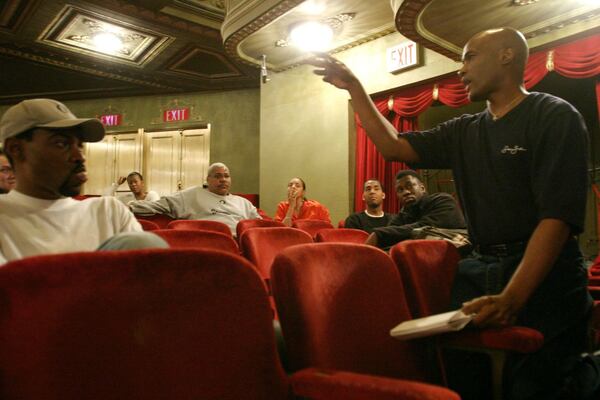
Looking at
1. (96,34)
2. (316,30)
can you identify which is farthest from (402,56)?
(96,34)

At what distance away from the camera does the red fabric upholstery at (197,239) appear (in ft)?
6.38

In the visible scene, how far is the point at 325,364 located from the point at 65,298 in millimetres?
517

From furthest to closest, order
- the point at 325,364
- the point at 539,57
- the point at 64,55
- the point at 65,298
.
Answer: the point at 64,55 → the point at 539,57 → the point at 325,364 → the point at 65,298

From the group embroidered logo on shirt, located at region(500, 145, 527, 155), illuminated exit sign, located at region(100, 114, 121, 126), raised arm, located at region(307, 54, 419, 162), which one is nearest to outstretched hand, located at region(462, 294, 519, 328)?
embroidered logo on shirt, located at region(500, 145, 527, 155)

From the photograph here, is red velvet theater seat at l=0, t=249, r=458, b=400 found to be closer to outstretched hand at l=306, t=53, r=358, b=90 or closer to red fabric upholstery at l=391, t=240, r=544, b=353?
red fabric upholstery at l=391, t=240, r=544, b=353

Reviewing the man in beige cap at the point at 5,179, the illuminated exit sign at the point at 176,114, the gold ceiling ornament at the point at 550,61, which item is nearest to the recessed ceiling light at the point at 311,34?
the gold ceiling ornament at the point at 550,61

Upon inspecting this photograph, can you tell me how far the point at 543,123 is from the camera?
1218 millimetres

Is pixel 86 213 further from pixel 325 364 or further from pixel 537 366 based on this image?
pixel 537 366

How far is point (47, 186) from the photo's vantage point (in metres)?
1.12

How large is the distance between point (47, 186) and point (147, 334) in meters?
0.67

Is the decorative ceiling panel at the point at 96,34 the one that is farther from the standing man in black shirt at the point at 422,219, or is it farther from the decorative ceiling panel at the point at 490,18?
the standing man in black shirt at the point at 422,219

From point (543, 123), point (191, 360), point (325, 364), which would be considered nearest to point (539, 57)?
point (543, 123)

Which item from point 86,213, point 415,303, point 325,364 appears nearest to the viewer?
point 325,364

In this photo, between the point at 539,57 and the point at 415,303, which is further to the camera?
the point at 539,57
